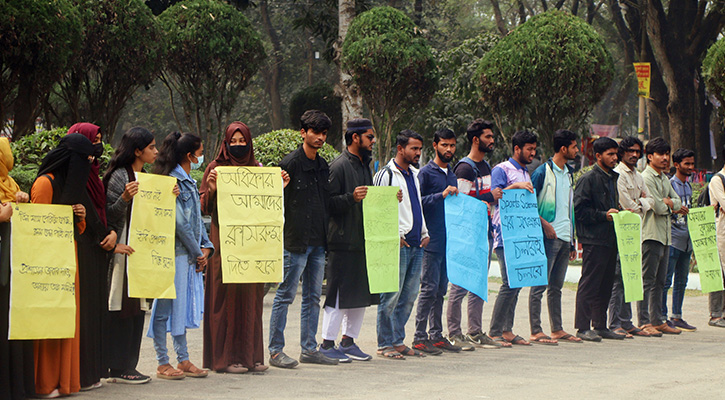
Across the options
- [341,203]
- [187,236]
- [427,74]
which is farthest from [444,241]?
[427,74]

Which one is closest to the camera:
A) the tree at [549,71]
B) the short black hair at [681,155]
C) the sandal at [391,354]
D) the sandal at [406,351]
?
the sandal at [391,354]

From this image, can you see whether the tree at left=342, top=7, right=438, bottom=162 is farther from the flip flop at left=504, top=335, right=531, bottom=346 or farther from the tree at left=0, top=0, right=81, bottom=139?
the flip flop at left=504, top=335, right=531, bottom=346

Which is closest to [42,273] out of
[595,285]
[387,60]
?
[595,285]

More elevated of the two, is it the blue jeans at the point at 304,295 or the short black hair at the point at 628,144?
the short black hair at the point at 628,144

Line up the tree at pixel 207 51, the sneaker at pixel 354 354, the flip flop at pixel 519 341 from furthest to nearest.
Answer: the tree at pixel 207 51, the flip flop at pixel 519 341, the sneaker at pixel 354 354

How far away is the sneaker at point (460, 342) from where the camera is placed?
8.65 meters

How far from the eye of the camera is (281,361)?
741cm

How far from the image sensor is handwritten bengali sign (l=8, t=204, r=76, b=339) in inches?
228

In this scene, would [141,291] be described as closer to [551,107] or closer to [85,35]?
[85,35]

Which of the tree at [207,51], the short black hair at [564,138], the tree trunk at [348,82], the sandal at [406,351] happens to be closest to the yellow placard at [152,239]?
the sandal at [406,351]

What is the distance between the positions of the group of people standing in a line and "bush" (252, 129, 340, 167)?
210 inches

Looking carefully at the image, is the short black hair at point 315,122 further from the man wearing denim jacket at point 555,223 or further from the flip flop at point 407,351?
the man wearing denim jacket at point 555,223

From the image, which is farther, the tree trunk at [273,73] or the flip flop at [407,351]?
the tree trunk at [273,73]

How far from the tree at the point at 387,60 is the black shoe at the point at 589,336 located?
7.90 m
